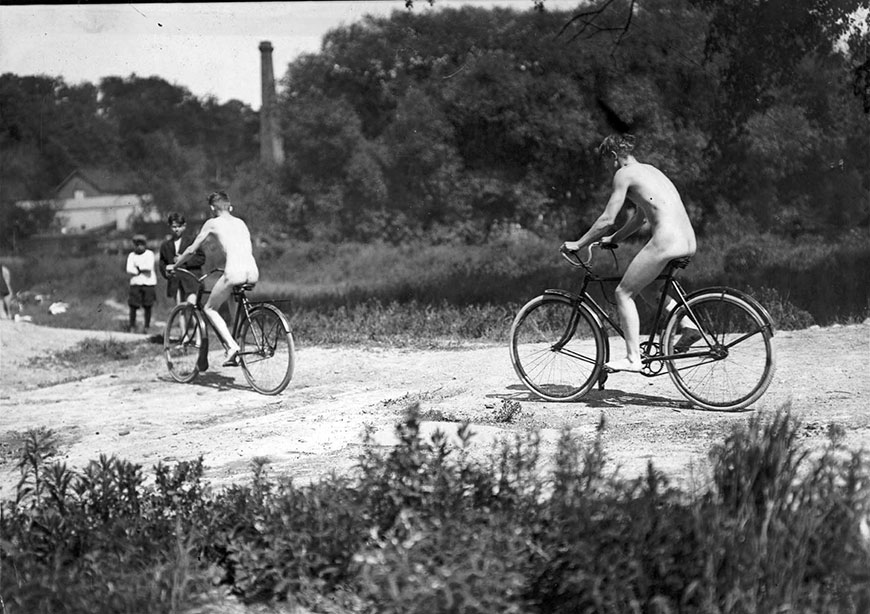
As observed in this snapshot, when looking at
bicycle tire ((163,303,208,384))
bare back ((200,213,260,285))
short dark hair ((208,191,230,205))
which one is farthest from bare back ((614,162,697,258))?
bicycle tire ((163,303,208,384))

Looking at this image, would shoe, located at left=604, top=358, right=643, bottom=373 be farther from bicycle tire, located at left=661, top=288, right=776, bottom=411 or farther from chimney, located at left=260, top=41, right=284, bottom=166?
chimney, located at left=260, top=41, right=284, bottom=166

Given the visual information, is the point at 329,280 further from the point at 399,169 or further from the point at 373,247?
the point at 399,169

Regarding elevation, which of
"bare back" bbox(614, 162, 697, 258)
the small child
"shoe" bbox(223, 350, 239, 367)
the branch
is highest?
the branch

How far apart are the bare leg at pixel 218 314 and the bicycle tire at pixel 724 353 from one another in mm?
3802

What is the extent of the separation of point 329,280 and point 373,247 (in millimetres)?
1533

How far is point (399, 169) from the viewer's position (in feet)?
55.8

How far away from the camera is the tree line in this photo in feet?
32.4

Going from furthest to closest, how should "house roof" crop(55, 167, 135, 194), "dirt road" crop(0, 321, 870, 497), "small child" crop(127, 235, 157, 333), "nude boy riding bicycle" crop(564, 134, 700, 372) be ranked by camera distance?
1. "small child" crop(127, 235, 157, 333)
2. "house roof" crop(55, 167, 135, 194)
3. "nude boy riding bicycle" crop(564, 134, 700, 372)
4. "dirt road" crop(0, 321, 870, 497)

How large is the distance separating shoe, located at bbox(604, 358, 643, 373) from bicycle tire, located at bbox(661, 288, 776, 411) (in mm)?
189

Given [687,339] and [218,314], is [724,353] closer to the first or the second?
[687,339]

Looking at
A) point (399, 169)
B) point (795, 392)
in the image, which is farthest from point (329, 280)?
point (795, 392)

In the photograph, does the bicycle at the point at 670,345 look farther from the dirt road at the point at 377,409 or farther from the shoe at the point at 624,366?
the dirt road at the point at 377,409

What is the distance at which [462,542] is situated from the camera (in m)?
3.71

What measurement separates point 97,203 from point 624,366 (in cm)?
1272
